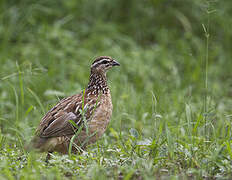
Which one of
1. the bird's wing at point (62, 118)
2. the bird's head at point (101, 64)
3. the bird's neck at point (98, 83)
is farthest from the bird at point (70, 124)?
the bird's head at point (101, 64)

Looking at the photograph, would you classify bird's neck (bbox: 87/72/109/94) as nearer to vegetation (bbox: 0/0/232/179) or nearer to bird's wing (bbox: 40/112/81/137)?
vegetation (bbox: 0/0/232/179)

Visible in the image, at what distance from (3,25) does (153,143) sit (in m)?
6.31

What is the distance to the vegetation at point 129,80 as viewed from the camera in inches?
178

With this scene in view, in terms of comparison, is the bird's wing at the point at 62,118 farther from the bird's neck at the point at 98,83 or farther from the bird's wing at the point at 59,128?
the bird's neck at the point at 98,83

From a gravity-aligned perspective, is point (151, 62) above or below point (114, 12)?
below

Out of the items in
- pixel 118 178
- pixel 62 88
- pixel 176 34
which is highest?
pixel 176 34

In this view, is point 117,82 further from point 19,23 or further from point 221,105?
point 19,23

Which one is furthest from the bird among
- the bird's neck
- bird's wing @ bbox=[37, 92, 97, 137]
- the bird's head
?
the bird's head

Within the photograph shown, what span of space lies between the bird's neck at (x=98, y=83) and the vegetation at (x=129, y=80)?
483 millimetres

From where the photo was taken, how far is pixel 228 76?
9.89 metres

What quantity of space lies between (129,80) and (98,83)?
2.70m

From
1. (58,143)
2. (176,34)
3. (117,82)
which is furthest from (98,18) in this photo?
(58,143)

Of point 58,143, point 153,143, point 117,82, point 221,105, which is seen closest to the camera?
point 153,143

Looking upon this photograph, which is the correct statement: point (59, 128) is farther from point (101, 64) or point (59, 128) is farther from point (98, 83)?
point (101, 64)
